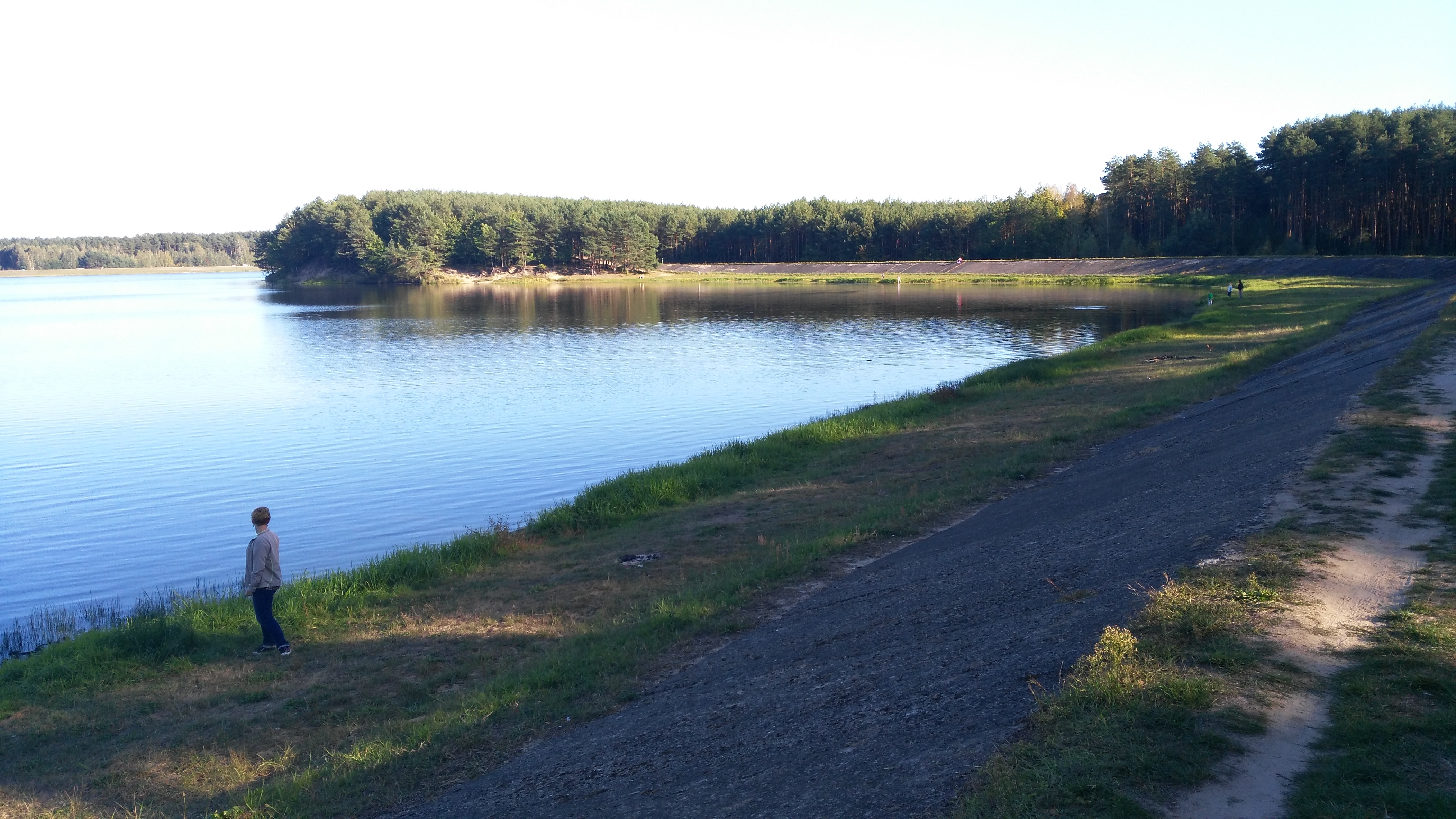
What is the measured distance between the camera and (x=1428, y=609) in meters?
7.84

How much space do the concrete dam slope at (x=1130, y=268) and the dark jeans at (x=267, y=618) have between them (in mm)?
69505

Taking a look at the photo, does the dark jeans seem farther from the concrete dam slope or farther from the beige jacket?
the concrete dam slope

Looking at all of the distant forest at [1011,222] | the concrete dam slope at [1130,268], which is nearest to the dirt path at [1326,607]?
the concrete dam slope at [1130,268]

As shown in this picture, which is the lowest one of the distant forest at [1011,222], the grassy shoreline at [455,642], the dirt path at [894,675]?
the grassy shoreline at [455,642]

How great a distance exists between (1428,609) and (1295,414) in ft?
38.0

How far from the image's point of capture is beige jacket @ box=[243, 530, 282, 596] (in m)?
12.0

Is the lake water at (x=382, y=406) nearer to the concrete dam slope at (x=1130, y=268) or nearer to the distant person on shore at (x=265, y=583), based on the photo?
the distant person on shore at (x=265, y=583)

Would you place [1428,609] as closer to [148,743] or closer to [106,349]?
[148,743]

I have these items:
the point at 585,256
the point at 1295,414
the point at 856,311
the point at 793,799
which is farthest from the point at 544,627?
the point at 585,256

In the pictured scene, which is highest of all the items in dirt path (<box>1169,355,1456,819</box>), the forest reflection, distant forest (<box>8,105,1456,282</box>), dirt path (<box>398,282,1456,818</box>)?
distant forest (<box>8,105,1456,282</box>)

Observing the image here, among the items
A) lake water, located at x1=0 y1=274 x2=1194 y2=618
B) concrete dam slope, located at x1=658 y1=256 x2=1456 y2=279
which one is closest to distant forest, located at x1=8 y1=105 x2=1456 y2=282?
concrete dam slope, located at x1=658 y1=256 x2=1456 y2=279

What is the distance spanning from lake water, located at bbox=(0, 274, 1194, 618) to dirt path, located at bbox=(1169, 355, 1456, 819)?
1546cm

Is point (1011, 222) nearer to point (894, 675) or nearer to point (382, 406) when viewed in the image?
point (382, 406)

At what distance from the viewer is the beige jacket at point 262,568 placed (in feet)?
39.3
